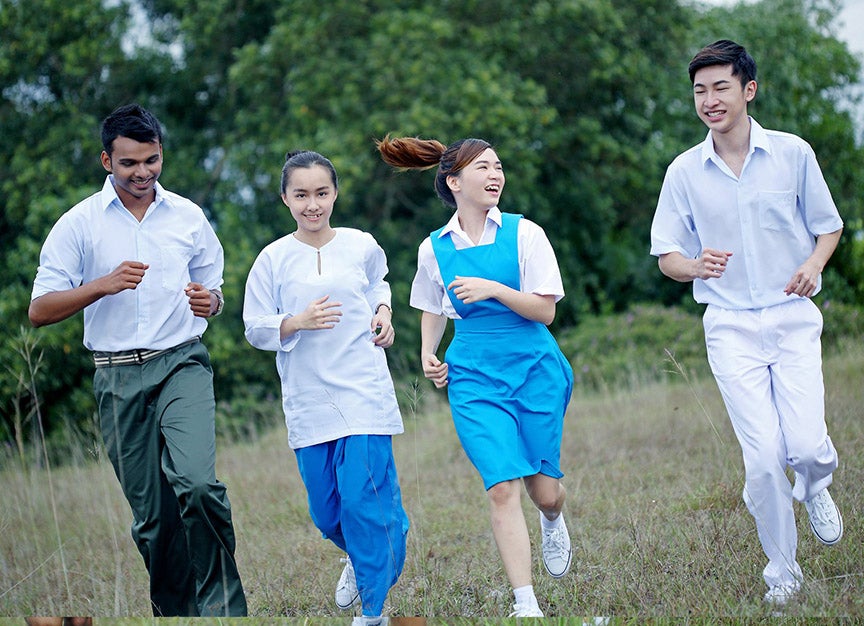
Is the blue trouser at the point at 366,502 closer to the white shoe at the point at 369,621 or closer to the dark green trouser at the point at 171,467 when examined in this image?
the white shoe at the point at 369,621

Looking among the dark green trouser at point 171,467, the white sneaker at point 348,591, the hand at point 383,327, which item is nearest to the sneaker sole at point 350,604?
the white sneaker at point 348,591

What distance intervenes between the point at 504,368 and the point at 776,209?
4.69ft

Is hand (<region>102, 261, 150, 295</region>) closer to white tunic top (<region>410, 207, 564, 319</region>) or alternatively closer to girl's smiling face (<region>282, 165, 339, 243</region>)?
girl's smiling face (<region>282, 165, 339, 243</region>)

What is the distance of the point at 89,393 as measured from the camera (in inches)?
634

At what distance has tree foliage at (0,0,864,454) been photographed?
15461mm

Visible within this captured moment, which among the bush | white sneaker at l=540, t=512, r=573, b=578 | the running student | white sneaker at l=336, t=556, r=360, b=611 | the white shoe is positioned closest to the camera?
the white shoe

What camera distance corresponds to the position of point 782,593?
14.7ft

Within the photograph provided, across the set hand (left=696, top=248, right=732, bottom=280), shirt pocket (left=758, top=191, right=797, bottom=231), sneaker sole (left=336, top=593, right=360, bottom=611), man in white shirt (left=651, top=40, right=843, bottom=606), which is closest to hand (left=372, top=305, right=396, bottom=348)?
sneaker sole (left=336, top=593, right=360, bottom=611)

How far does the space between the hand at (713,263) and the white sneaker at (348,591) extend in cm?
211

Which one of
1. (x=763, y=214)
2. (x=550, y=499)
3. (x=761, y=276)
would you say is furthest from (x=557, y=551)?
(x=763, y=214)

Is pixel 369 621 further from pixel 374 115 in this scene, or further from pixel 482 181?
pixel 374 115

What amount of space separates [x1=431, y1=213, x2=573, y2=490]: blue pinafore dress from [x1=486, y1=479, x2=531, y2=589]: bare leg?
0.24m

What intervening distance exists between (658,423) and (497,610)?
556 centimetres

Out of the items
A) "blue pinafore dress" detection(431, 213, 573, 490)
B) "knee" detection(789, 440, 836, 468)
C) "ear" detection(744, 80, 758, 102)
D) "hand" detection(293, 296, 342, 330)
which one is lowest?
"knee" detection(789, 440, 836, 468)
